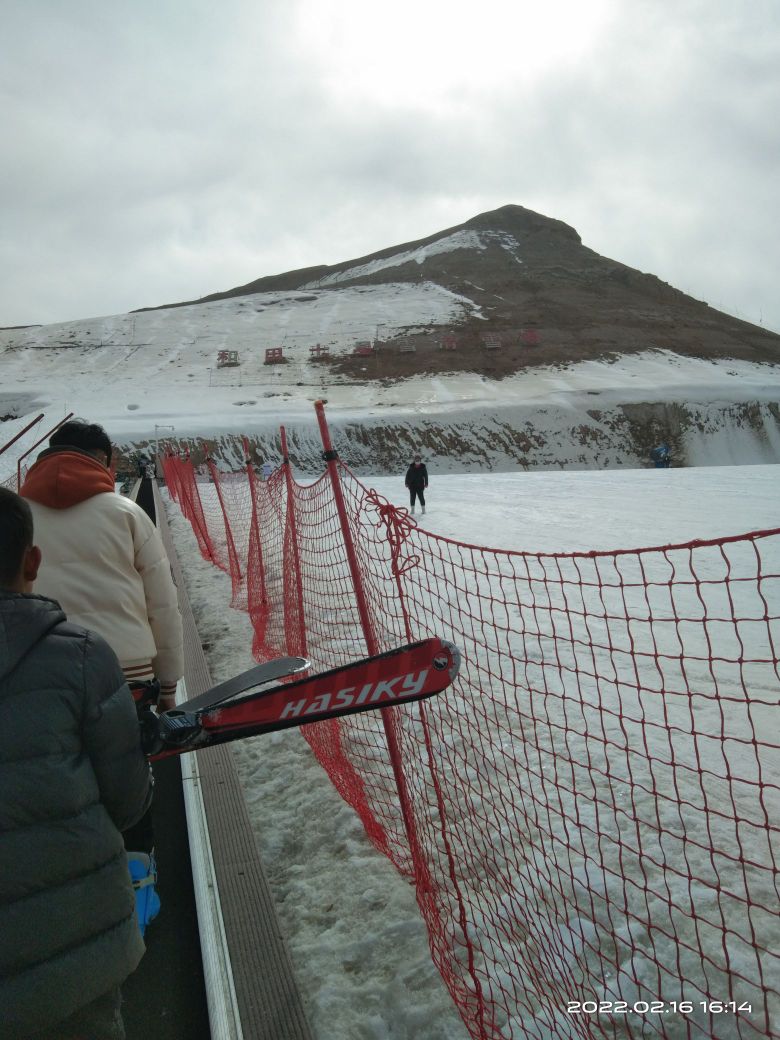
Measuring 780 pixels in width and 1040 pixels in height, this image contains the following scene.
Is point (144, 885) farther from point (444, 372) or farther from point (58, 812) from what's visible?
point (444, 372)

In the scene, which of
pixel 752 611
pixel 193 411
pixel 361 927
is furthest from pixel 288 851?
pixel 193 411

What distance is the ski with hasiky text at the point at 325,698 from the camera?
174cm

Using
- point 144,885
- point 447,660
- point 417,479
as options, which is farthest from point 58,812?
point 417,479

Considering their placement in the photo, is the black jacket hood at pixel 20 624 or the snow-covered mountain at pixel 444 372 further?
the snow-covered mountain at pixel 444 372

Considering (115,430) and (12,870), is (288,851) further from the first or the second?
(115,430)

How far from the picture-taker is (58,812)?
133 centimetres

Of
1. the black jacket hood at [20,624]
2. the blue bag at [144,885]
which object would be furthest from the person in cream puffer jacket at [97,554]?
the black jacket hood at [20,624]

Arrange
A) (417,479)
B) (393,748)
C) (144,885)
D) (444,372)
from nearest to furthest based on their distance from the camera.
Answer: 1. (144,885)
2. (393,748)
3. (417,479)
4. (444,372)

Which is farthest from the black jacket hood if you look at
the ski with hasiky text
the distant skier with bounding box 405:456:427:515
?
the distant skier with bounding box 405:456:427:515

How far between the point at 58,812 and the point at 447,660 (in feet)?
3.26

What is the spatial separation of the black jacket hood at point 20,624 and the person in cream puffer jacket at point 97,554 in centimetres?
97

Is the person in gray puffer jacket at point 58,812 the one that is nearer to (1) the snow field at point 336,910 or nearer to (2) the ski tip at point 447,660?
(2) the ski tip at point 447,660

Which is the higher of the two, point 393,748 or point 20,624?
point 20,624

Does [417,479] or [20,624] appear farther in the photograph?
[417,479]
